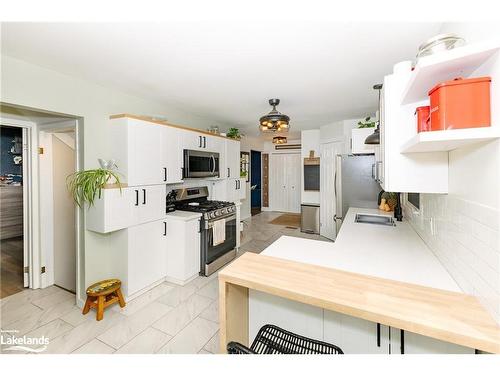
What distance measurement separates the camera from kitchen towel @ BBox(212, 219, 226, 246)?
3.23 meters

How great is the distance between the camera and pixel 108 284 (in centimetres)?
240

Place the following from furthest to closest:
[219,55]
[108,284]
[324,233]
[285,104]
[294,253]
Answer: [324,233] → [285,104] → [108,284] → [219,55] → [294,253]

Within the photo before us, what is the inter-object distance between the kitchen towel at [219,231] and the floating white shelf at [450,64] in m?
2.70

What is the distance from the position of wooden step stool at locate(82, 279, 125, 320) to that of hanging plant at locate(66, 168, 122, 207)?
0.85 meters

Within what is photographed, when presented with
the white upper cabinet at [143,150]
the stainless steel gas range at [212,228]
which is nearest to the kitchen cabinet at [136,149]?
the white upper cabinet at [143,150]

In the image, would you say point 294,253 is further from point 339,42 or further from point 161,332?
point 339,42

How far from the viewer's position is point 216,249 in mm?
3350

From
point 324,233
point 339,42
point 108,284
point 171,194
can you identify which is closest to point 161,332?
point 108,284

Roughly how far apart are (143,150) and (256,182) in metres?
5.26

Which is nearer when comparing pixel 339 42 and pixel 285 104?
pixel 339 42

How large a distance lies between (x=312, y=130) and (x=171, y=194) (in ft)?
12.6

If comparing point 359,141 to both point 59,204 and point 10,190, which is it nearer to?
point 59,204

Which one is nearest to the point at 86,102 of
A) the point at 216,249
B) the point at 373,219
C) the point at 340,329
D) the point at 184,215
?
the point at 184,215

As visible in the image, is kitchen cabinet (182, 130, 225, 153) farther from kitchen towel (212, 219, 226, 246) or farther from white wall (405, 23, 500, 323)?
white wall (405, 23, 500, 323)
